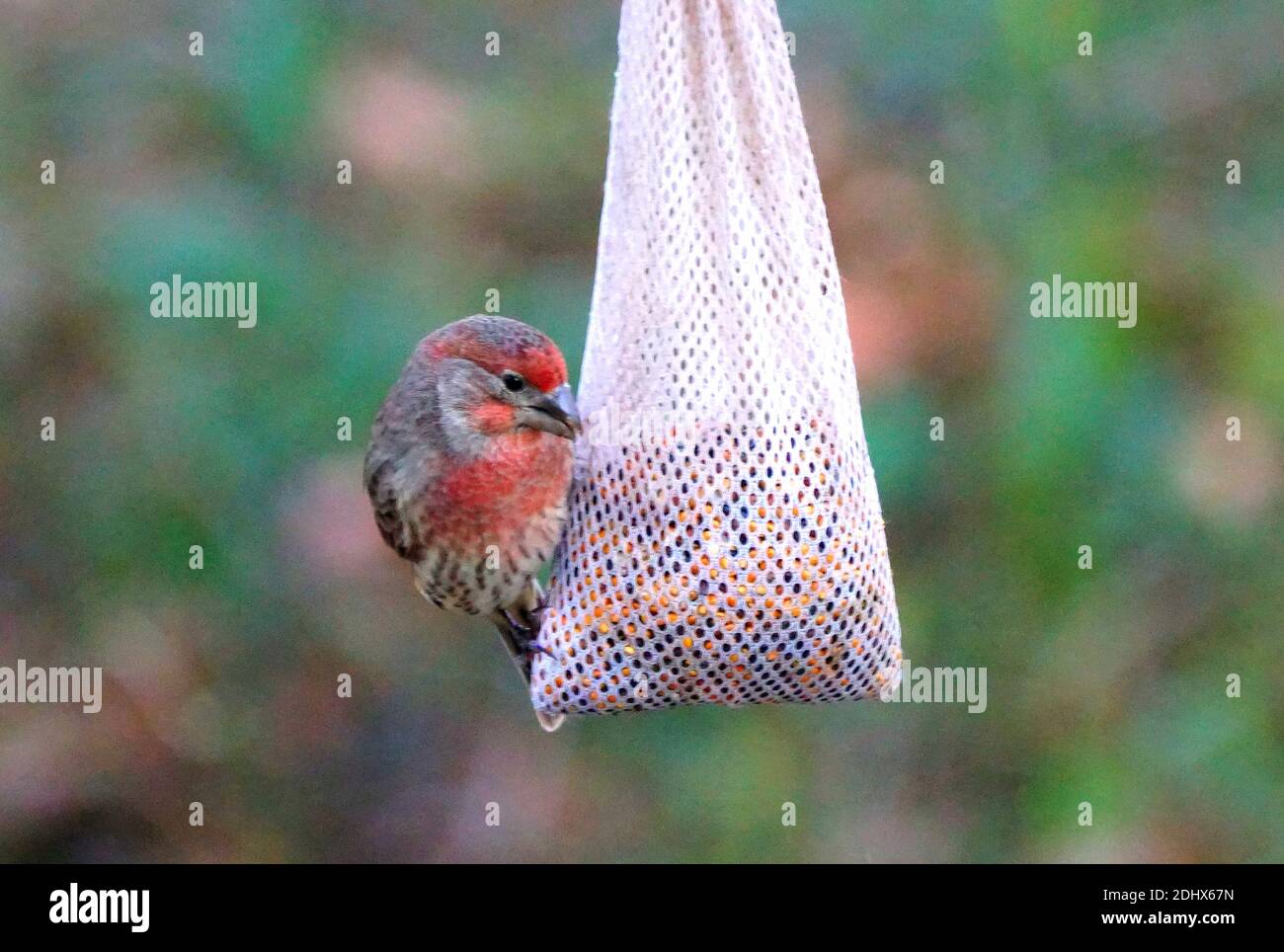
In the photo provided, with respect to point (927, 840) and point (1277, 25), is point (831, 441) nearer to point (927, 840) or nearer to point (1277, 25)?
point (927, 840)

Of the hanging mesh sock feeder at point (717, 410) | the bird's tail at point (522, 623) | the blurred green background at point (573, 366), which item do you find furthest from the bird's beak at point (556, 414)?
the blurred green background at point (573, 366)

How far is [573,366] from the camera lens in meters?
5.90

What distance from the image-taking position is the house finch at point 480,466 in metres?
4.05

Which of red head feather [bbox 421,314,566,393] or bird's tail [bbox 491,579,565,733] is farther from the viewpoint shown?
bird's tail [bbox 491,579,565,733]

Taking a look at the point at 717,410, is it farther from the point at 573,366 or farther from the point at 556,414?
the point at 573,366

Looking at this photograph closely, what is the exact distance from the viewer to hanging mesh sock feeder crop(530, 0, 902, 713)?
3.79m

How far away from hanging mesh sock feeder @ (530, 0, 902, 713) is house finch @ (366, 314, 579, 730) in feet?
0.51

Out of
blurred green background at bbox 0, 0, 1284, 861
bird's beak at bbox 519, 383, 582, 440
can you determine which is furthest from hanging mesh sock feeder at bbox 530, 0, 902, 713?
blurred green background at bbox 0, 0, 1284, 861

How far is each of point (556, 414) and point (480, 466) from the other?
0.33 metres

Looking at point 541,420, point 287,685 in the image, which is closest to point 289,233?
point 287,685

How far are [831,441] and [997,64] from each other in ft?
8.27

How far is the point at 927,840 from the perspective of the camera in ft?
20.0

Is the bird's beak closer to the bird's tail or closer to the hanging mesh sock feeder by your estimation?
the hanging mesh sock feeder

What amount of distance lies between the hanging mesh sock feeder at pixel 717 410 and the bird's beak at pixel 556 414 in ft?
0.37
